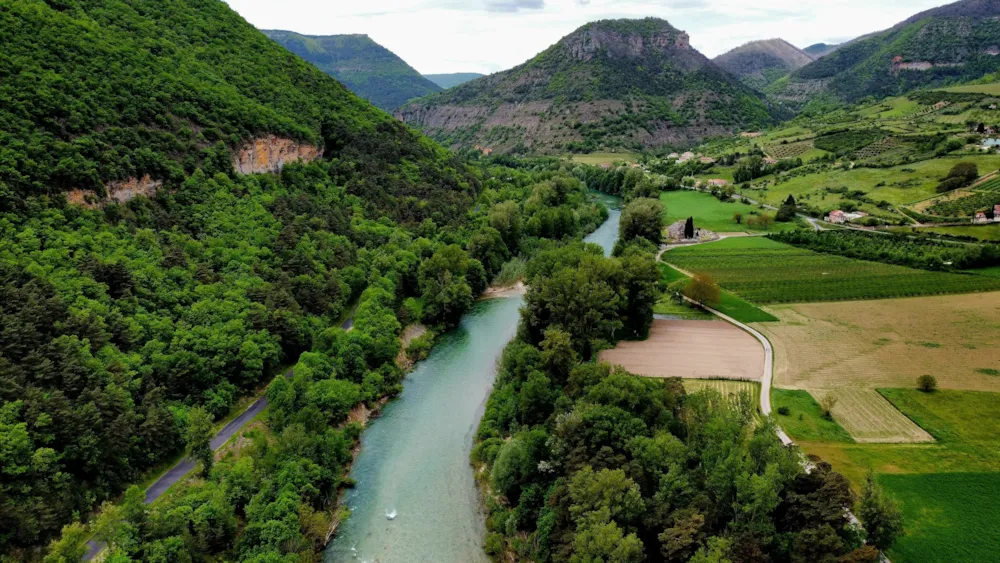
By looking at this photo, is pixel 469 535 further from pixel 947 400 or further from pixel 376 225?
pixel 376 225

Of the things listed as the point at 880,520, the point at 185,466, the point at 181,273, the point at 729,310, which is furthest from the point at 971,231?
the point at 181,273

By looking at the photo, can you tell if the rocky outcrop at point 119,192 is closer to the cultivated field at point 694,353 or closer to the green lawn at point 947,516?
the cultivated field at point 694,353

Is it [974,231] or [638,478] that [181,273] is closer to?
[638,478]

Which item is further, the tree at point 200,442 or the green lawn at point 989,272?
the green lawn at point 989,272

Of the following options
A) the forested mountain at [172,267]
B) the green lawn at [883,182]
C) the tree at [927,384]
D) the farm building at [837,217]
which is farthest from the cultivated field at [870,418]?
the green lawn at [883,182]

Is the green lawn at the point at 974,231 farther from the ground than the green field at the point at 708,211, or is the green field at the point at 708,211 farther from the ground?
the green lawn at the point at 974,231

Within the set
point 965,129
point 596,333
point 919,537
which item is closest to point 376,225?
point 596,333

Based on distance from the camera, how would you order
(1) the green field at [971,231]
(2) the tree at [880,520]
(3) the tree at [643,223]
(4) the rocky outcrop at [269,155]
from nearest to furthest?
(2) the tree at [880,520] < (4) the rocky outcrop at [269,155] < (1) the green field at [971,231] < (3) the tree at [643,223]
